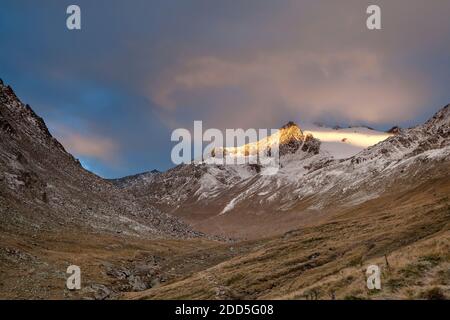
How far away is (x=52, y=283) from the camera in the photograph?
55812mm

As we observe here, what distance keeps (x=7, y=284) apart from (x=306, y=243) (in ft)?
115

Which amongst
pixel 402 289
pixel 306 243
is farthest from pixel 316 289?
pixel 306 243

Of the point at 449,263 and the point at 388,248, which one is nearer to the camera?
the point at 449,263

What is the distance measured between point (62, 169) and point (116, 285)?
93139mm

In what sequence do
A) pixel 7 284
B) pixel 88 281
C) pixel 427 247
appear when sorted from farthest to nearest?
pixel 88 281, pixel 7 284, pixel 427 247

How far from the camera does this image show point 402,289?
24812 millimetres
